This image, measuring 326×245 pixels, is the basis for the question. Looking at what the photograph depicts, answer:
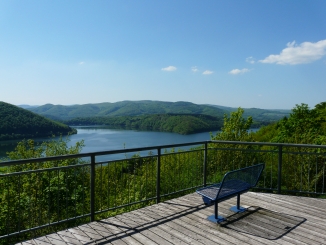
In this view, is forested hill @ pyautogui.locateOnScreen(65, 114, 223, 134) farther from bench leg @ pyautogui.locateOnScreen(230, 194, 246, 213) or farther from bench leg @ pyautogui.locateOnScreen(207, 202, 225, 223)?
bench leg @ pyautogui.locateOnScreen(207, 202, 225, 223)

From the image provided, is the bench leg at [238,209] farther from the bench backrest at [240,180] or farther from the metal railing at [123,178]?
the metal railing at [123,178]

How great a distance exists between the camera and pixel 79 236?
327cm

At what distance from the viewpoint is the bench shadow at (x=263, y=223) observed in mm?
3373

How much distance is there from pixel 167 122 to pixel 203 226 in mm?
68006

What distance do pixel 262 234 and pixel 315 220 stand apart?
1073 millimetres

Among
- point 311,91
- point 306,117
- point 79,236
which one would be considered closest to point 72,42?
point 306,117

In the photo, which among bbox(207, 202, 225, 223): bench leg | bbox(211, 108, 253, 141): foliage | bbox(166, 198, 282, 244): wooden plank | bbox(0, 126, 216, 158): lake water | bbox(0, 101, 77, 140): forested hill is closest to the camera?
bbox(166, 198, 282, 244): wooden plank

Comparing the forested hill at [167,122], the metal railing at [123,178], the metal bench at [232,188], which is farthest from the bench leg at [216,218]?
the forested hill at [167,122]

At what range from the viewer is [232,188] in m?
3.73

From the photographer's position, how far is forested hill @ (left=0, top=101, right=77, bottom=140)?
139 ft

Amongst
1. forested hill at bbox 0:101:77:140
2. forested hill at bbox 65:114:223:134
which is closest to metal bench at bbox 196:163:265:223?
forested hill at bbox 0:101:77:140

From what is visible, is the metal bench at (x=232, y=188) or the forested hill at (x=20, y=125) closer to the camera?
the metal bench at (x=232, y=188)

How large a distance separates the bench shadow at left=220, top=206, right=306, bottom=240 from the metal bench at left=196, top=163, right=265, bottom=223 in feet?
0.58

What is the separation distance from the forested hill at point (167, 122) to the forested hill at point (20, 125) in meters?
27.2
